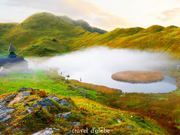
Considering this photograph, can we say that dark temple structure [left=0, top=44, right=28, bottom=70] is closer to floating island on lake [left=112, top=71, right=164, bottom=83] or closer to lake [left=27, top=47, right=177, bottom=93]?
lake [left=27, top=47, right=177, bottom=93]

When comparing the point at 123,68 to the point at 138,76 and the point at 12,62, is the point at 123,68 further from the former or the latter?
the point at 12,62

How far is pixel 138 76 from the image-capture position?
104 meters

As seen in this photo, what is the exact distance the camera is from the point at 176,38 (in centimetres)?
15300

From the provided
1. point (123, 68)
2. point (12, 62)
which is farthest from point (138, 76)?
point (12, 62)

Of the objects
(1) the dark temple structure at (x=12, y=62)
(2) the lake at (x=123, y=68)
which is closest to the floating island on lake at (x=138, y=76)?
(2) the lake at (x=123, y=68)

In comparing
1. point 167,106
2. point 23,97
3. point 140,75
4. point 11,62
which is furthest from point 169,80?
point 23,97

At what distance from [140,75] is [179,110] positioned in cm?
4711

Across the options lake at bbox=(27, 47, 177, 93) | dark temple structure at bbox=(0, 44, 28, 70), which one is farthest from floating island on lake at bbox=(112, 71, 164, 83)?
dark temple structure at bbox=(0, 44, 28, 70)

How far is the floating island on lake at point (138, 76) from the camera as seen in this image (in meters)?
96.8

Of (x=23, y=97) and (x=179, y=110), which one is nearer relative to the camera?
Result: (x=23, y=97)

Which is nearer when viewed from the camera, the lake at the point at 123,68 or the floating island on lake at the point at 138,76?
the lake at the point at 123,68

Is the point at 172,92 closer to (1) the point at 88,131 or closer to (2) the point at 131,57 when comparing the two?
(1) the point at 88,131

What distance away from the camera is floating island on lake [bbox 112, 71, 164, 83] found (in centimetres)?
9681

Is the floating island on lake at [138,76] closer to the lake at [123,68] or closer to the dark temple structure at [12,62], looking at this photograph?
the lake at [123,68]
